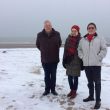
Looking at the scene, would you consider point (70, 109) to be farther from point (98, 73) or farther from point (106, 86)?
point (106, 86)

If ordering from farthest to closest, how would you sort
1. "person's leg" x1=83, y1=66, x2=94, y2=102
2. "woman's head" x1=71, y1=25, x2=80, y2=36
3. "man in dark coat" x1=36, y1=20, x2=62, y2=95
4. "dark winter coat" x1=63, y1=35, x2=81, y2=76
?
"man in dark coat" x1=36, y1=20, x2=62, y2=95
"dark winter coat" x1=63, y1=35, x2=81, y2=76
"woman's head" x1=71, y1=25, x2=80, y2=36
"person's leg" x1=83, y1=66, x2=94, y2=102

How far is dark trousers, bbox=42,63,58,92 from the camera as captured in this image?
27.1 ft

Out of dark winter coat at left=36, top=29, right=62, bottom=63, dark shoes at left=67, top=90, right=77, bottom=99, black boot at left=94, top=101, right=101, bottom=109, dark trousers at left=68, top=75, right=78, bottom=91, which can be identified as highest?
dark winter coat at left=36, top=29, right=62, bottom=63

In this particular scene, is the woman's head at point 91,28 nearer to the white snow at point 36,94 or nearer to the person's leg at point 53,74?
the person's leg at point 53,74

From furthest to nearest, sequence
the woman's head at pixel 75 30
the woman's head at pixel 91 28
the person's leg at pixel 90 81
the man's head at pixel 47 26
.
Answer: the man's head at pixel 47 26
the woman's head at pixel 75 30
the person's leg at pixel 90 81
the woman's head at pixel 91 28

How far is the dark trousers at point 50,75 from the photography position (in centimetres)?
826

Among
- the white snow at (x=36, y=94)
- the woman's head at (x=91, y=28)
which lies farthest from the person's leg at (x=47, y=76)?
the woman's head at (x=91, y=28)

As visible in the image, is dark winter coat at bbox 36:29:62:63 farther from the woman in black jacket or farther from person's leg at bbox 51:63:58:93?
the woman in black jacket

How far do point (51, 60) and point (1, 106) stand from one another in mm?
1652

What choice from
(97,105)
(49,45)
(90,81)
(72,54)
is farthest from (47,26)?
(97,105)

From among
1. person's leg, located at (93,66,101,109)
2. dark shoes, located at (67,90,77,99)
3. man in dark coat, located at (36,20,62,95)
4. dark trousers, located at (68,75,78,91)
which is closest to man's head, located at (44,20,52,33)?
man in dark coat, located at (36,20,62,95)

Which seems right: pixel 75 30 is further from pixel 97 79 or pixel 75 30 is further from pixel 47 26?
pixel 97 79

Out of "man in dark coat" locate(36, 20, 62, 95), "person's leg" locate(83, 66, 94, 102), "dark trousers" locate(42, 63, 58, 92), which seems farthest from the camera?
"dark trousers" locate(42, 63, 58, 92)

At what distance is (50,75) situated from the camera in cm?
845
